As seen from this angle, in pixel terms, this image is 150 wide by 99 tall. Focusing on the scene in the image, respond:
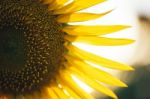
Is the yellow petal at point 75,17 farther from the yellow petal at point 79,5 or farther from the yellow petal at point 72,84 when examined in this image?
the yellow petal at point 72,84

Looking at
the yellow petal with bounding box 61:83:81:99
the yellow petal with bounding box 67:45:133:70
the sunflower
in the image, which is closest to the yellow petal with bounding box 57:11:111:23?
the sunflower

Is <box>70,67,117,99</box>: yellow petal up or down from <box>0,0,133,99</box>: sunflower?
down

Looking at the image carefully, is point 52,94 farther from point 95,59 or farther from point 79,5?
point 79,5

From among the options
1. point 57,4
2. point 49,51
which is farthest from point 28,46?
point 57,4

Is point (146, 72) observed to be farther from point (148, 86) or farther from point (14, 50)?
point (14, 50)

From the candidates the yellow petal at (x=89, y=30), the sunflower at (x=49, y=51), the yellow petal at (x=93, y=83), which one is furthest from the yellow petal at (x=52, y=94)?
the yellow petal at (x=89, y=30)

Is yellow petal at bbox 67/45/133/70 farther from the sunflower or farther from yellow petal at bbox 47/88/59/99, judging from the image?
yellow petal at bbox 47/88/59/99

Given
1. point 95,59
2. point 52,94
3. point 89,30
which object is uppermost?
point 89,30
